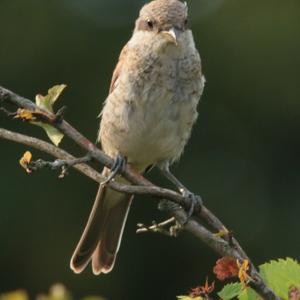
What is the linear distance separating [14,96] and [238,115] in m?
7.67

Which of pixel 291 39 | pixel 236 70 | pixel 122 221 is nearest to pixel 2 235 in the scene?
pixel 236 70

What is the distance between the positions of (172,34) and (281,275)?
2038 mm

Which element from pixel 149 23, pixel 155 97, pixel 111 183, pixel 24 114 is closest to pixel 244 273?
pixel 111 183

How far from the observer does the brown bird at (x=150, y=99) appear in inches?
182

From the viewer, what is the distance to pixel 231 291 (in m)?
2.73

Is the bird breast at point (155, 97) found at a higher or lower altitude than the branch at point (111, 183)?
higher

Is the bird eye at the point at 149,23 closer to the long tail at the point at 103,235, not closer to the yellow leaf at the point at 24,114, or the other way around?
the long tail at the point at 103,235

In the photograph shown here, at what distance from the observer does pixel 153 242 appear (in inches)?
374

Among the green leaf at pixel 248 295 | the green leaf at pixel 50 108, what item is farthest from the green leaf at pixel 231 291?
the green leaf at pixel 50 108

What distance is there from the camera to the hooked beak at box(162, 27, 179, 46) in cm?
465

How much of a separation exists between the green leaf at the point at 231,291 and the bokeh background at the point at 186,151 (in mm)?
6002

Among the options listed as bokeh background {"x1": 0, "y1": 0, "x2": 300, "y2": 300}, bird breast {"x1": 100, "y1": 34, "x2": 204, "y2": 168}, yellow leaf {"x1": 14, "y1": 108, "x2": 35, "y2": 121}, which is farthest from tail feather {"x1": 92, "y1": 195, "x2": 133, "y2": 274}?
bokeh background {"x1": 0, "y1": 0, "x2": 300, "y2": 300}

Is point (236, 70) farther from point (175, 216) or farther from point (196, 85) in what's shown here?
point (175, 216)

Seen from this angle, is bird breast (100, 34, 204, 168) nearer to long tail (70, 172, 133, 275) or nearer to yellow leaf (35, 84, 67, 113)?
long tail (70, 172, 133, 275)
